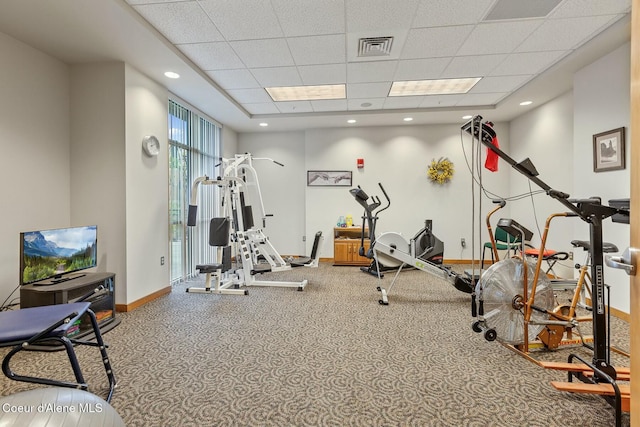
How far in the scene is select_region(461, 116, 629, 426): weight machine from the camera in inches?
69.5

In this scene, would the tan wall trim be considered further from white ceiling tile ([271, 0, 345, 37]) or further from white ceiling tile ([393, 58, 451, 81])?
white ceiling tile ([393, 58, 451, 81])

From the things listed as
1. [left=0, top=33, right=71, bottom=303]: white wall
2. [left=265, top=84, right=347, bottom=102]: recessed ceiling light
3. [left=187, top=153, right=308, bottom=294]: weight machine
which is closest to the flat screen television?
[left=0, top=33, right=71, bottom=303]: white wall

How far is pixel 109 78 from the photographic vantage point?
3359 millimetres

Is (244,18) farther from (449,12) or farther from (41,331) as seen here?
(41,331)

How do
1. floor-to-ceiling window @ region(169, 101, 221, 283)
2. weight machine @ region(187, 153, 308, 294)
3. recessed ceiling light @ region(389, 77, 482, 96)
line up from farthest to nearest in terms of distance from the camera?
floor-to-ceiling window @ region(169, 101, 221, 283) < recessed ceiling light @ region(389, 77, 482, 96) < weight machine @ region(187, 153, 308, 294)

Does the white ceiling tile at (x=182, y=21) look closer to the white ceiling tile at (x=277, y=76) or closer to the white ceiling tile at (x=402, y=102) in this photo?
the white ceiling tile at (x=277, y=76)

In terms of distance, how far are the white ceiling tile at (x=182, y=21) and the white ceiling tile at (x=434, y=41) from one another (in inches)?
76.9

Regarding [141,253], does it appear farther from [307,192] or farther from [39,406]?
[307,192]

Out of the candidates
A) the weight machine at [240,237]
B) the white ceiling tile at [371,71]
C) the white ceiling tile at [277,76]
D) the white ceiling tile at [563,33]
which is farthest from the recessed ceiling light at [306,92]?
the white ceiling tile at [563,33]

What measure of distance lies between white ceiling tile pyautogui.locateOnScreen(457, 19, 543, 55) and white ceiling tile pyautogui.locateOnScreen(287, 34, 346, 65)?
1.32m

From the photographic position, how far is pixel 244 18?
271cm

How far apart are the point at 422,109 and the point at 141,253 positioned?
484 cm

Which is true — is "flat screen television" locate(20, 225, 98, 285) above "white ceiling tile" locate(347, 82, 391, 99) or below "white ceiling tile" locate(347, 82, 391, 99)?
below

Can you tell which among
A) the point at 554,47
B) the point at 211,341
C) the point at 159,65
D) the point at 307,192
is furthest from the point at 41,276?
the point at 554,47
